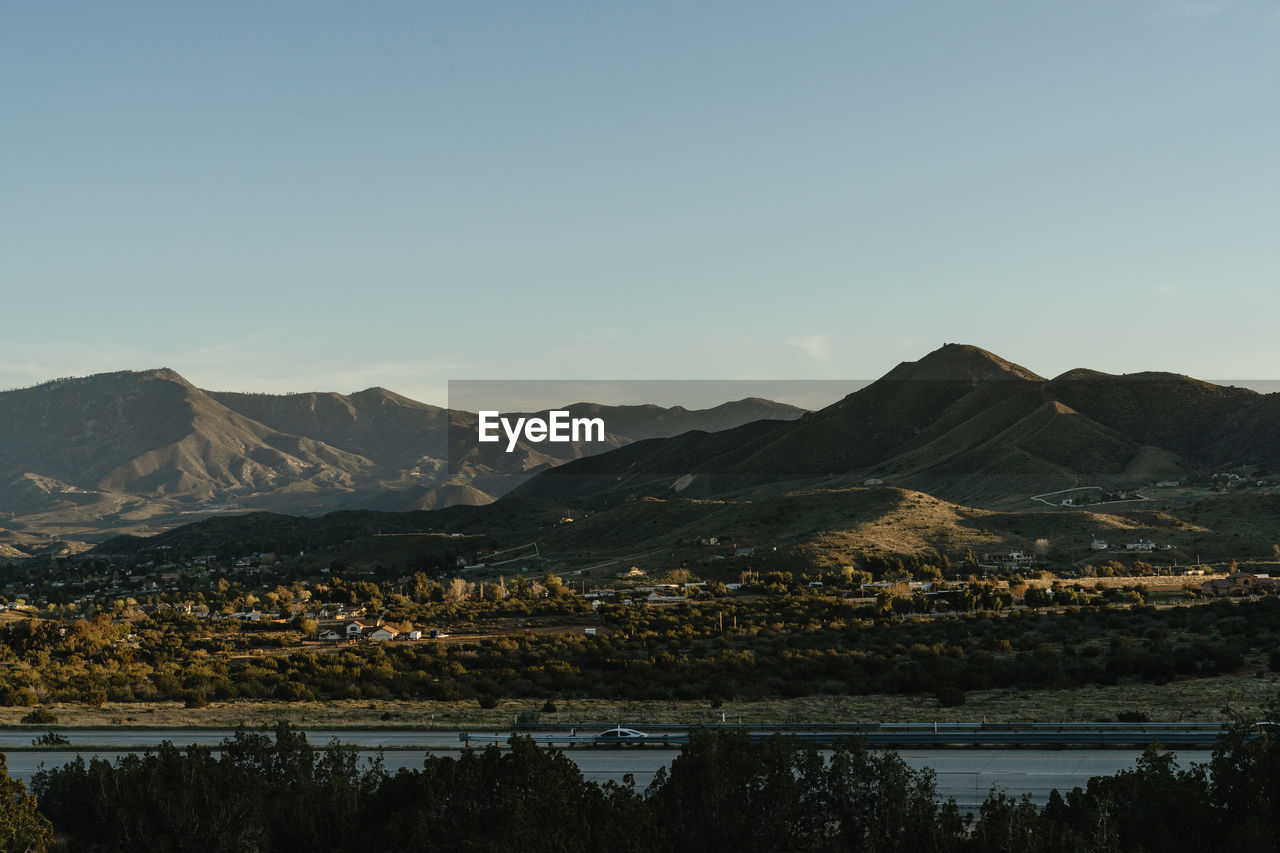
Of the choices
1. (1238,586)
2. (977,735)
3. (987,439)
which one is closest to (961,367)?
(987,439)

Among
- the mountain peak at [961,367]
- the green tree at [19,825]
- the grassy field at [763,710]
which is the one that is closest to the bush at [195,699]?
the grassy field at [763,710]

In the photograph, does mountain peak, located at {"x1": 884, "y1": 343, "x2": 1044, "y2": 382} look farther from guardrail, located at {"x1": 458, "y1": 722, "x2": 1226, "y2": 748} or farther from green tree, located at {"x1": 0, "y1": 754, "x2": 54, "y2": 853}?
green tree, located at {"x1": 0, "y1": 754, "x2": 54, "y2": 853}

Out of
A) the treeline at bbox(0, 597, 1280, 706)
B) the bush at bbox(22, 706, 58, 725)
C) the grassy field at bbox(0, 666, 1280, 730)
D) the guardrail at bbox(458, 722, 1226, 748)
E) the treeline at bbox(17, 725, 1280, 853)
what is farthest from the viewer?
the treeline at bbox(0, 597, 1280, 706)

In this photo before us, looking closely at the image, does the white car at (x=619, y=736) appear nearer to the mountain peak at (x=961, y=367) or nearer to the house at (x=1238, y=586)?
the house at (x=1238, y=586)

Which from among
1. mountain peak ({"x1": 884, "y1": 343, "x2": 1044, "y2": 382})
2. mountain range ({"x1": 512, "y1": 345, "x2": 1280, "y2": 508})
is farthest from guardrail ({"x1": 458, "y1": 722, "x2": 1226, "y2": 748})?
mountain peak ({"x1": 884, "y1": 343, "x2": 1044, "y2": 382})

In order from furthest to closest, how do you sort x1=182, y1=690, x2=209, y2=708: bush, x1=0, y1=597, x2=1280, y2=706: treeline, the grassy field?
x1=0, y1=597, x2=1280, y2=706: treeline → x1=182, y1=690, x2=209, y2=708: bush → the grassy field

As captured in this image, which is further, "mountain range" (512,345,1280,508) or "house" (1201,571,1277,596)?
"mountain range" (512,345,1280,508)

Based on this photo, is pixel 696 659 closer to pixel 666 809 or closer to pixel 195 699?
pixel 195 699
